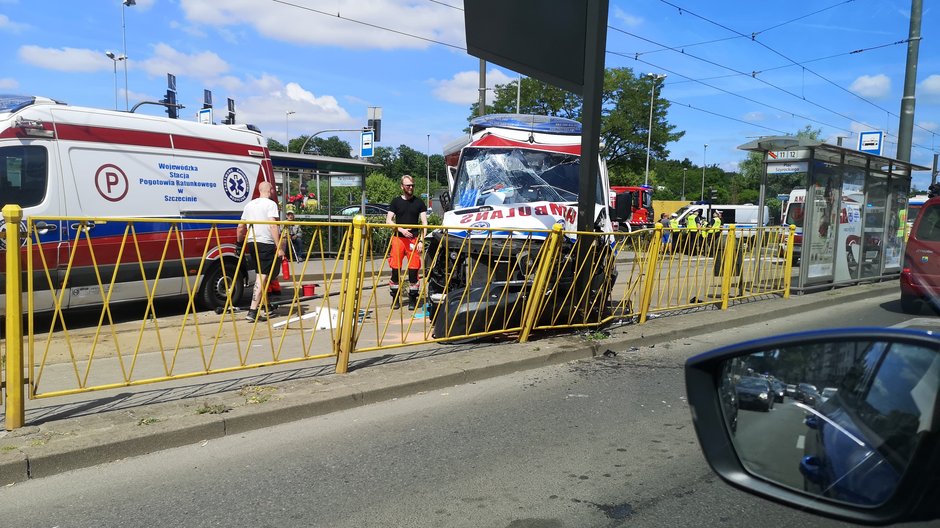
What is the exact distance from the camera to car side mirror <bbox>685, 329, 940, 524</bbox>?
143 centimetres

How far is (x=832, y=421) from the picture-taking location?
1646mm

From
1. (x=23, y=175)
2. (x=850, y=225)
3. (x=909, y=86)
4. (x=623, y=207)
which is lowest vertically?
(x=850, y=225)

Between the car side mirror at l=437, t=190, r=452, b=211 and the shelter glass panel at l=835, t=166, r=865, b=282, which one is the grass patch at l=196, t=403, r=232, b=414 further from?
the shelter glass panel at l=835, t=166, r=865, b=282

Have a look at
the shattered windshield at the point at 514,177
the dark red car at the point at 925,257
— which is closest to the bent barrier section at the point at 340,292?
the shattered windshield at the point at 514,177

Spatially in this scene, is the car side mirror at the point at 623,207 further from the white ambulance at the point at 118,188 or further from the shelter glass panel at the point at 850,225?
the shelter glass panel at the point at 850,225

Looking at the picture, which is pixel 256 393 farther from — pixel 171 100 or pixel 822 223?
pixel 171 100

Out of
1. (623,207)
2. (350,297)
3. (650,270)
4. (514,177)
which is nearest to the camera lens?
(350,297)

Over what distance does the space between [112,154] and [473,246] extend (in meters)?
4.77

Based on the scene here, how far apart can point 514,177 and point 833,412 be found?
7.45 metres

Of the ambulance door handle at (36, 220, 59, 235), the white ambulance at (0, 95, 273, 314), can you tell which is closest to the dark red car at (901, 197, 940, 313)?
the white ambulance at (0, 95, 273, 314)

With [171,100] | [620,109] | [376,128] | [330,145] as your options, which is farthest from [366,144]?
[330,145]

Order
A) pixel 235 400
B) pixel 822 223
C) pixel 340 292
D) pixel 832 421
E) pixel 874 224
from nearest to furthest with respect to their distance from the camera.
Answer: pixel 832 421, pixel 235 400, pixel 340 292, pixel 822 223, pixel 874 224

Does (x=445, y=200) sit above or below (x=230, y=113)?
below

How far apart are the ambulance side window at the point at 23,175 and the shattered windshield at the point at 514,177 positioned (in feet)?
17.2
